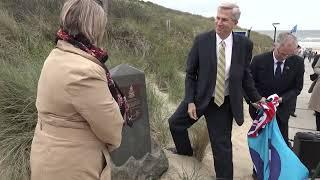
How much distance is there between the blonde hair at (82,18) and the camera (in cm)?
267

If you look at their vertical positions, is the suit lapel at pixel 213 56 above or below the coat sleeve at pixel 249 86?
above

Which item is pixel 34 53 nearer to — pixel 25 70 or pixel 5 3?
pixel 25 70

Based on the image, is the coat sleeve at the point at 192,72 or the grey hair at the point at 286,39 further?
the grey hair at the point at 286,39

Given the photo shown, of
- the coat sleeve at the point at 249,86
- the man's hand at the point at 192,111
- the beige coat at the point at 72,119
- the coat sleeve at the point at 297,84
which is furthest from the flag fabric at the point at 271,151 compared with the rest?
the beige coat at the point at 72,119

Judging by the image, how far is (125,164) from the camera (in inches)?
179

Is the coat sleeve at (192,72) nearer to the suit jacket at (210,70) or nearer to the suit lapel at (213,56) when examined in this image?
the suit jacket at (210,70)

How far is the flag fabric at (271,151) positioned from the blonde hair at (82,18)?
2422 mm

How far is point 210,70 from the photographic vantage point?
4.70m

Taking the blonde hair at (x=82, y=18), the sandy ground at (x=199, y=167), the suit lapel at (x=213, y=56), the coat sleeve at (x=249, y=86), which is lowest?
the sandy ground at (x=199, y=167)

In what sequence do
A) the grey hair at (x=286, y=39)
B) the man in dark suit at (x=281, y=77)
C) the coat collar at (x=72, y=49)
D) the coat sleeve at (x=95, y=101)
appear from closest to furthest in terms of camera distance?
the coat sleeve at (x=95, y=101)
the coat collar at (x=72, y=49)
the grey hair at (x=286, y=39)
the man in dark suit at (x=281, y=77)

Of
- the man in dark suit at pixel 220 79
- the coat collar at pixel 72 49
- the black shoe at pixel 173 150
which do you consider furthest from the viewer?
the black shoe at pixel 173 150

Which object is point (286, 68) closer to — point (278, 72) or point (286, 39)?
point (278, 72)

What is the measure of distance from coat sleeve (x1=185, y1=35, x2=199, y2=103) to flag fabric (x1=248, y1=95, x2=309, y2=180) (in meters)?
0.68

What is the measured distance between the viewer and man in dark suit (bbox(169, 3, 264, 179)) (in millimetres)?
4672
